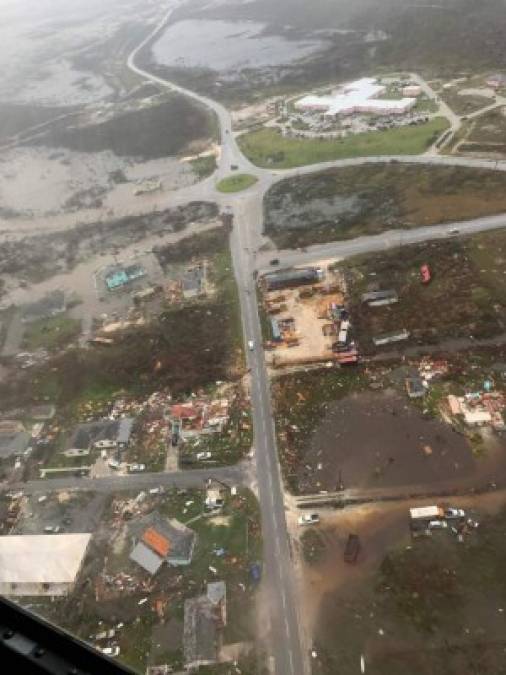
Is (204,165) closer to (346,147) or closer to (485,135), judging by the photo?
(346,147)

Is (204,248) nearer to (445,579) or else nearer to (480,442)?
(480,442)

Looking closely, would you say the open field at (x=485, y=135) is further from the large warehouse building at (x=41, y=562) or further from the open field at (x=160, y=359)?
the large warehouse building at (x=41, y=562)

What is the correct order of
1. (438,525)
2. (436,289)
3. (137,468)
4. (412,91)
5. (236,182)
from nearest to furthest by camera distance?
(438,525), (137,468), (436,289), (236,182), (412,91)

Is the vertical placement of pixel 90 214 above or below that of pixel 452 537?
above

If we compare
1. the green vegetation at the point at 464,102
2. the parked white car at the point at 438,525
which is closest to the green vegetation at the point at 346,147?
the green vegetation at the point at 464,102

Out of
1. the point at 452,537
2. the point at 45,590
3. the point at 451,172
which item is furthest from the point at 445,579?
the point at 451,172

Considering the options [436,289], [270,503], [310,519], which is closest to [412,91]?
[436,289]
